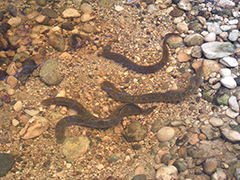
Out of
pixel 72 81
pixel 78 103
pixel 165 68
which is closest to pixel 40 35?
pixel 72 81

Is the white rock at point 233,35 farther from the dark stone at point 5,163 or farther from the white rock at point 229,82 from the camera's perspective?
the dark stone at point 5,163

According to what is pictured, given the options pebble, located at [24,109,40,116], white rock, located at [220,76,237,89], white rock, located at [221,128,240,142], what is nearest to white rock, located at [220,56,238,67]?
white rock, located at [220,76,237,89]

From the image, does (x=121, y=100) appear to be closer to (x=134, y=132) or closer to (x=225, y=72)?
(x=134, y=132)

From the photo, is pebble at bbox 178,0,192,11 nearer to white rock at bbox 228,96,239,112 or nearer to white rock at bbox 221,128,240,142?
white rock at bbox 228,96,239,112

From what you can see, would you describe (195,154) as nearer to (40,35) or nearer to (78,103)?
(78,103)

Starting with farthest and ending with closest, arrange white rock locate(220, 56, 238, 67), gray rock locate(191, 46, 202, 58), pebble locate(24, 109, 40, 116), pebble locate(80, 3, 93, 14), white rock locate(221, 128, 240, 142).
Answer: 1. pebble locate(80, 3, 93, 14)
2. gray rock locate(191, 46, 202, 58)
3. white rock locate(220, 56, 238, 67)
4. pebble locate(24, 109, 40, 116)
5. white rock locate(221, 128, 240, 142)

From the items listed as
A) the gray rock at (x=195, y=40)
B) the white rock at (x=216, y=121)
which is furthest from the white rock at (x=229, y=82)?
the gray rock at (x=195, y=40)
